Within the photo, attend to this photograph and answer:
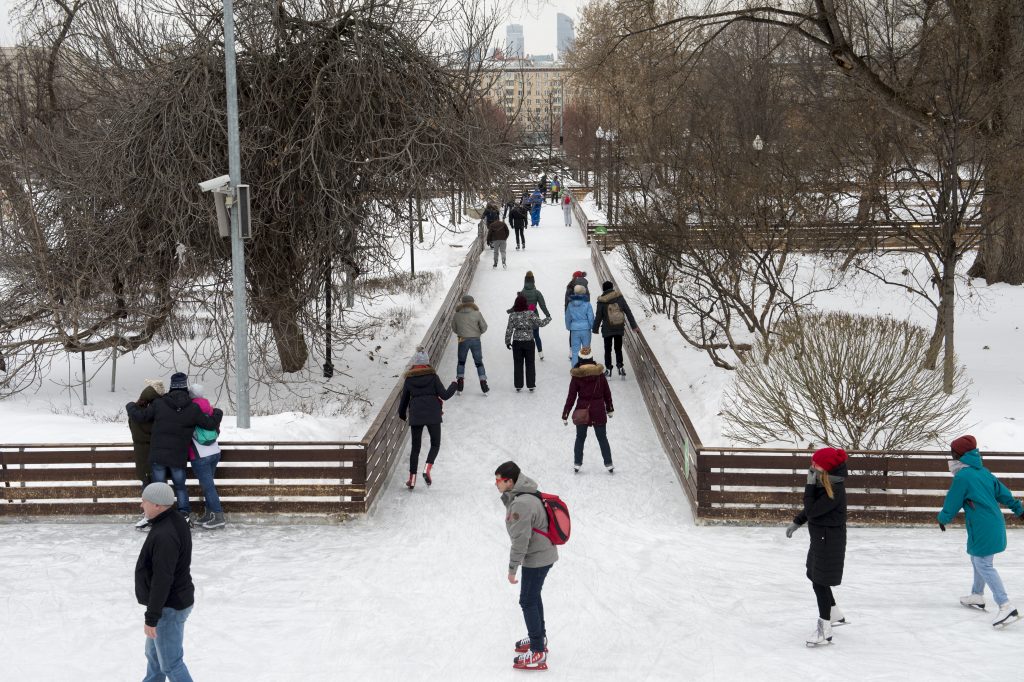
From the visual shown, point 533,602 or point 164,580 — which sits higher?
point 164,580

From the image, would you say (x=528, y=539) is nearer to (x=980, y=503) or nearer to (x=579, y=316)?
(x=980, y=503)

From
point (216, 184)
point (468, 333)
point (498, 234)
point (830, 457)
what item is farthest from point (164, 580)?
point (498, 234)

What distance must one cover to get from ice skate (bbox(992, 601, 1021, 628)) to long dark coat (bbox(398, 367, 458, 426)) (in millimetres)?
5822

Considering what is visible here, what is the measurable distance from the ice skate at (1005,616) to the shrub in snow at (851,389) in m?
3.50

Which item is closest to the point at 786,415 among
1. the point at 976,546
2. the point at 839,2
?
the point at 976,546

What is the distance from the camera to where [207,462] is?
1011 cm

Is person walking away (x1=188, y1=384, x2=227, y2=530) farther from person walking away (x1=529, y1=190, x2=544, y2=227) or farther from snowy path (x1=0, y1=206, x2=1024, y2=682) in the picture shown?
person walking away (x1=529, y1=190, x2=544, y2=227)

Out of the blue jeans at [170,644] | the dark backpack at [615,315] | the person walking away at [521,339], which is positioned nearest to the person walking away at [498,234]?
the dark backpack at [615,315]

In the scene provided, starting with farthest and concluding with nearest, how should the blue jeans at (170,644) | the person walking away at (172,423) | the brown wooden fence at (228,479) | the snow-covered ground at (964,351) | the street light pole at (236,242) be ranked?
the snow-covered ground at (964,351) < the street light pole at (236,242) < the brown wooden fence at (228,479) < the person walking away at (172,423) < the blue jeans at (170,644)

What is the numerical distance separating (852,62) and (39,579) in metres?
13.8

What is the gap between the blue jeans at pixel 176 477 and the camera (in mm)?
9969

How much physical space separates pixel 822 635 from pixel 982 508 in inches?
58.8

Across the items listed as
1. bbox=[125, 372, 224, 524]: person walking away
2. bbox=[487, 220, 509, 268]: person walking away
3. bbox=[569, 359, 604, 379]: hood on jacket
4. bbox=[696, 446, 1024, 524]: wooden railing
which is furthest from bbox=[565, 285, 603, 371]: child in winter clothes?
bbox=[487, 220, 509, 268]: person walking away

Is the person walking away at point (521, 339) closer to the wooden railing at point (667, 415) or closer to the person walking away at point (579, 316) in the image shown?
the person walking away at point (579, 316)
